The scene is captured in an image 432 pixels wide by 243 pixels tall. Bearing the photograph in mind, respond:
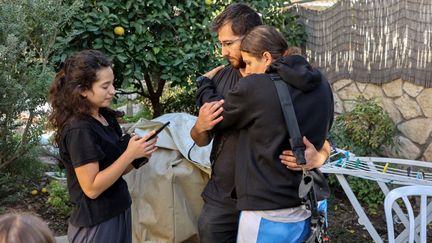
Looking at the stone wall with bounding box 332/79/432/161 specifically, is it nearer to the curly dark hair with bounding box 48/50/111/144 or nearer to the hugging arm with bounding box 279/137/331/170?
the hugging arm with bounding box 279/137/331/170

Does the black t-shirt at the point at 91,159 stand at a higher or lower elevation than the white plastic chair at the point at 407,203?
higher

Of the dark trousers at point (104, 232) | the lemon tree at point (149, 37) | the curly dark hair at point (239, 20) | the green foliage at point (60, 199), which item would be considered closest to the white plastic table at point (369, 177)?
the curly dark hair at point (239, 20)

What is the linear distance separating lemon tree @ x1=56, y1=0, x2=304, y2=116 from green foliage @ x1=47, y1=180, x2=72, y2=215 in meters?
1.12

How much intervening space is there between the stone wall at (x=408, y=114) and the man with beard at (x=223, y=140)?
314 centimetres

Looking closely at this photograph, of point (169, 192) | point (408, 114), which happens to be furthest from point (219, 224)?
point (408, 114)

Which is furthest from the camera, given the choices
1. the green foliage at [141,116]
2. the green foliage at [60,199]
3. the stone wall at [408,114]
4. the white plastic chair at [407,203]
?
the green foliage at [141,116]

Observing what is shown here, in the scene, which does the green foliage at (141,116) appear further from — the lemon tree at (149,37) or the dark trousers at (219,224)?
the dark trousers at (219,224)

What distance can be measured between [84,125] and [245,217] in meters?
0.86

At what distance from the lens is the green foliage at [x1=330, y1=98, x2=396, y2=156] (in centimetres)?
579

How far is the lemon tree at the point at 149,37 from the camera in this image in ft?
17.4

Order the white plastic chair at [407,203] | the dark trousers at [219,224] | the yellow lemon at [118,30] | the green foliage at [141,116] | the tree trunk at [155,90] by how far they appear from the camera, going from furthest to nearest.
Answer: the green foliage at [141,116] < the tree trunk at [155,90] < the yellow lemon at [118,30] < the white plastic chair at [407,203] < the dark trousers at [219,224]

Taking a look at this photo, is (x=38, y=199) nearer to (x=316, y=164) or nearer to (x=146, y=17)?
(x=146, y=17)

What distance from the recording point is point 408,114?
5.89 metres

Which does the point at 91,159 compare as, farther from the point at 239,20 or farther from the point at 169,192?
the point at 169,192
